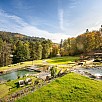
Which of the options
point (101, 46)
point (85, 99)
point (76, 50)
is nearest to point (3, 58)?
point (76, 50)

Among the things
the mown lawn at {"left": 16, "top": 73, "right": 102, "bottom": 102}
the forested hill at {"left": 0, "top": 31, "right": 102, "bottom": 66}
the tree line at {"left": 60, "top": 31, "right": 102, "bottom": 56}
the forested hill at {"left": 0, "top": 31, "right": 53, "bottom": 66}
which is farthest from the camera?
the tree line at {"left": 60, "top": 31, "right": 102, "bottom": 56}

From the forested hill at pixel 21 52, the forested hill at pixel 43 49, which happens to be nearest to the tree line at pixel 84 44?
the forested hill at pixel 43 49

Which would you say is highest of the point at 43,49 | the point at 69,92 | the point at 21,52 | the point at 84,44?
the point at 84,44

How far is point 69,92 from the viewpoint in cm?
1717

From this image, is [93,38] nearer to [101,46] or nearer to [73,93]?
[101,46]

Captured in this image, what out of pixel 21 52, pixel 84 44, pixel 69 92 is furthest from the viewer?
pixel 84 44

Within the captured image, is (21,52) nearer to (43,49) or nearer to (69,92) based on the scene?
(43,49)

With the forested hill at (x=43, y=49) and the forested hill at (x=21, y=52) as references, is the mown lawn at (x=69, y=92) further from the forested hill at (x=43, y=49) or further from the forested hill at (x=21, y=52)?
the forested hill at (x=43, y=49)

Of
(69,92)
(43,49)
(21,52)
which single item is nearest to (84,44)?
(43,49)

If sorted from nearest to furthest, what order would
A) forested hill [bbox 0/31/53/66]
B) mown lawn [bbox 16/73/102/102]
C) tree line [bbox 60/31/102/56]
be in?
mown lawn [bbox 16/73/102/102]
forested hill [bbox 0/31/53/66]
tree line [bbox 60/31/102/56]

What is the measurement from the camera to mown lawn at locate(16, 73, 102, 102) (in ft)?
52.9

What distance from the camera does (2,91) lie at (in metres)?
23.6

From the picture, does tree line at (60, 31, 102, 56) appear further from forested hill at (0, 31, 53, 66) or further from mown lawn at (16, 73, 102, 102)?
mown lawn at (16, 73, 102, 102)

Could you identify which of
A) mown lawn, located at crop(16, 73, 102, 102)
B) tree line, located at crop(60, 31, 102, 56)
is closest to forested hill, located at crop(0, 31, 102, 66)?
tree line, located at crop(60, 31, 102, 56)
